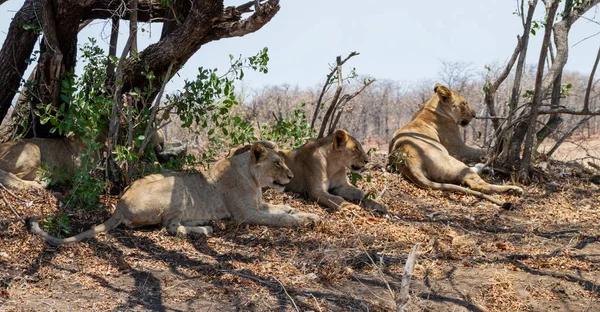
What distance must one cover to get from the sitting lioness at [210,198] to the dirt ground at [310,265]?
0.14m

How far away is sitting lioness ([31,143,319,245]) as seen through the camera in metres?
6.12

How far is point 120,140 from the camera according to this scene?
23.4ft

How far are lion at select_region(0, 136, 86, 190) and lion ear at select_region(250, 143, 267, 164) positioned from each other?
1.97m

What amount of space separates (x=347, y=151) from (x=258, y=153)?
1.19m

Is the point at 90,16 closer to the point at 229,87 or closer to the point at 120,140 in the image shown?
the point at 120,140

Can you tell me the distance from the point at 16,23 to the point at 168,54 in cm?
201

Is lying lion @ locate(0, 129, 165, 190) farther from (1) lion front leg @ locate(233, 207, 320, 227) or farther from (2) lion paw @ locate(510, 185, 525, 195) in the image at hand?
(2) lion paw @ locate(510, 185, 525, 195)

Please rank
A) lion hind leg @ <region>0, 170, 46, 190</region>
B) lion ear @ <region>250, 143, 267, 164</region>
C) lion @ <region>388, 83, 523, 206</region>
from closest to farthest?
lion ear @ <region>250, 143, 267, 164</region> < lion hind leg @ <region>0, 170, 46, 190</region> < lion @ <region>388, 83, 523, 206</region>

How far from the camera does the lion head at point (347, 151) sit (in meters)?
7.44

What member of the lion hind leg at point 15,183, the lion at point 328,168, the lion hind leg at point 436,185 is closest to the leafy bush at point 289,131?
the lion at point 328,168

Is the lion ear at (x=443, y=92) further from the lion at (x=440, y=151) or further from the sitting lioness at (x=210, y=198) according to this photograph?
the sitting lioness at (x=210, y=198)

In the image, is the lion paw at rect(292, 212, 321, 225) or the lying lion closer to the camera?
the lion paw at rect(292, 212, 321, 225)

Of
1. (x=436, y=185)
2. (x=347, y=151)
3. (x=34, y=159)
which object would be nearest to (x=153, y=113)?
(x=34, y=159)

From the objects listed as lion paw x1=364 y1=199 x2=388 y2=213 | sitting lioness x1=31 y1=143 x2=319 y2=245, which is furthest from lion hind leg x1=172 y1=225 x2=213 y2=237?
lion paw x1=364 y1=199 x2=388 y2=213
